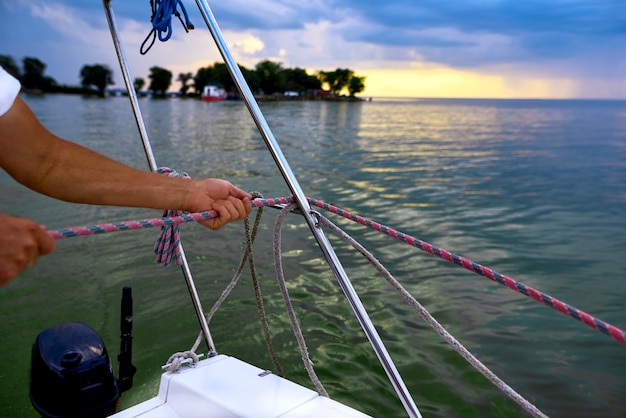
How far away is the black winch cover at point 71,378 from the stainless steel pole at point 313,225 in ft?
2.86

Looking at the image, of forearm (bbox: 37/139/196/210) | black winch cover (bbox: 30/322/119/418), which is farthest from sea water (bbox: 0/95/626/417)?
black winch cover (bbox: 30/322/119/418)

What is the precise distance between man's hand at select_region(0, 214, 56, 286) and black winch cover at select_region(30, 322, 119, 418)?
934mm

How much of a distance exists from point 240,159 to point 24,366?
10.4 metres

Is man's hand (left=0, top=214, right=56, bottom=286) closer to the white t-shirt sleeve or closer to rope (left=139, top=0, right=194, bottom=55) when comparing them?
the white t-shirt sleeve

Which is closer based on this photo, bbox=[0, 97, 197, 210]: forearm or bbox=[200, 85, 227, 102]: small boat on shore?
bbox=[0, 97, 197, 210]: forearm

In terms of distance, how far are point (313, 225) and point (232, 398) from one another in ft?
2.05

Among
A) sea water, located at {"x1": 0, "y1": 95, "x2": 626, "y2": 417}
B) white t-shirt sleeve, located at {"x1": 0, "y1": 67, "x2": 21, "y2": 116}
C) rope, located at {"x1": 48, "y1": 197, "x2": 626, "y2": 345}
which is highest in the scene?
white t-shirt sleeve, located at {"x1": 0, "y1": 67, "x2": 21, "y2": 116}

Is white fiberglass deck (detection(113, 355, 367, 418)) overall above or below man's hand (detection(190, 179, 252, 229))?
below

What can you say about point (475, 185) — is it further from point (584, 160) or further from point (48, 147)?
point (48, 147)

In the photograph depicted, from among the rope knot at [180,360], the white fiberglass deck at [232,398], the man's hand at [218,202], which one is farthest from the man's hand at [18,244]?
the rope knot at [180,360]

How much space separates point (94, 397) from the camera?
5.58 ft

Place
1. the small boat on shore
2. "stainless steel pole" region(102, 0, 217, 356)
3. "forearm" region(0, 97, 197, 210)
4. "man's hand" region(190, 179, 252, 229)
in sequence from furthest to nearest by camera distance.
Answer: the small boat on shore → "stainless steel pole" region(102, 0, 217, 356) → "man's hand" region(190, 179, 252, 229) → "forearm" region(0, 97, 197, 210)

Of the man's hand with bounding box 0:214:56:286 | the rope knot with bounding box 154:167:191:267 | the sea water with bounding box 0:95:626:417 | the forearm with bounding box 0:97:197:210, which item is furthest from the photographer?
the sea water with bounding box 0:95:626:417

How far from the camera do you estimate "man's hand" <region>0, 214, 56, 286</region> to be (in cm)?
87
